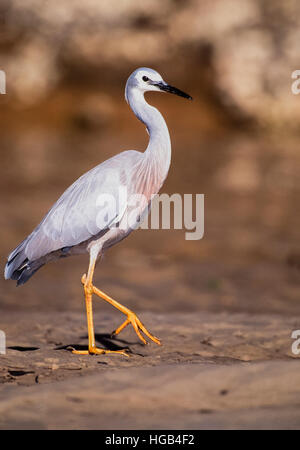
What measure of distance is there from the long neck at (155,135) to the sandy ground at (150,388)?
4.29ft

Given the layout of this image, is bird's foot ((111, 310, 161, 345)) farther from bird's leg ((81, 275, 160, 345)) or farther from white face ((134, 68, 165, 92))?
white face ((134, 68, 165, 92))

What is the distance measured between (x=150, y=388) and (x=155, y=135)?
6.13 feet

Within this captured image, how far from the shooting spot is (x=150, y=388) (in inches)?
135

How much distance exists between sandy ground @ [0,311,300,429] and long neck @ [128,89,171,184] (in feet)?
4.29

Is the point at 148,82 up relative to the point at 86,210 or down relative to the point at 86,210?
up

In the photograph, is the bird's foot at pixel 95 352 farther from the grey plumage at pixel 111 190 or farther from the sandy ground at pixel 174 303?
the grey plumage at pixel 111 190

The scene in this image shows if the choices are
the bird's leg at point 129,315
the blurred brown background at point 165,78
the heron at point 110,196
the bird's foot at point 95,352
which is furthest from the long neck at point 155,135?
the blurred brown background at point 165,78

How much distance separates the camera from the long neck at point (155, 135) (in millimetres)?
4570

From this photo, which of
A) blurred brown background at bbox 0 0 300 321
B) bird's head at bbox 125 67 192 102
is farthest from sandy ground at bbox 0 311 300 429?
blurred brown background at bbox 0 0 300 321

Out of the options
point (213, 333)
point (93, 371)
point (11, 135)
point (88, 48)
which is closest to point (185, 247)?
point (213, 333)

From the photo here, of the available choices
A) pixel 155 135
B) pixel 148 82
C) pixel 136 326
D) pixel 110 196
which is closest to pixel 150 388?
pixel 136 326

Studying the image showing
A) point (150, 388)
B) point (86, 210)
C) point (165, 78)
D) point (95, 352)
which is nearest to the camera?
point (150, 388)

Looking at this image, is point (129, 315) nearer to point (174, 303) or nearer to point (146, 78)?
point (146, 78)

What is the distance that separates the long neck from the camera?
4.57 m
